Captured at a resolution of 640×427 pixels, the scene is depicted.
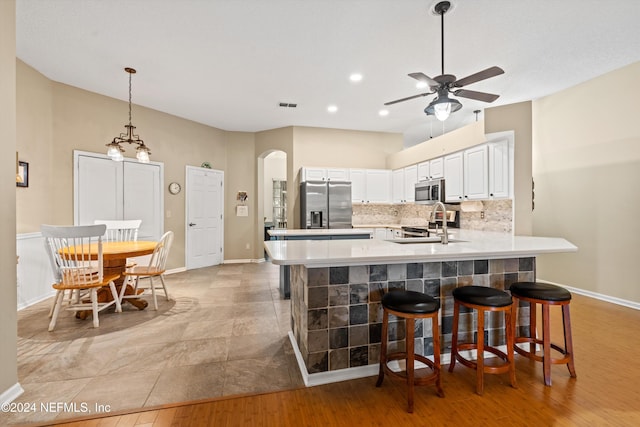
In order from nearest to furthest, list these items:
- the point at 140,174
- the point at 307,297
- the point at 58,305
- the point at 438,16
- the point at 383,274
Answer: the point at 307,297 → the point at 383,274 → the point at 438,16 → the point at 58,305 → the point at 140,174

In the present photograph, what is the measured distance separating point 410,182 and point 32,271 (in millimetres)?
6148

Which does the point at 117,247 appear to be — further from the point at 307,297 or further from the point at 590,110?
the point at 590,110

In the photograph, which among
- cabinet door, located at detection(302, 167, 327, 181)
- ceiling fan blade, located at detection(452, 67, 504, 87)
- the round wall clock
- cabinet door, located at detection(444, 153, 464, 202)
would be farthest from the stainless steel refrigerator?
ceiling fan blade, located at detection(452, 67, 504, 87)

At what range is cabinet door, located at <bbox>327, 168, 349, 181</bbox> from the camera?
5.94m

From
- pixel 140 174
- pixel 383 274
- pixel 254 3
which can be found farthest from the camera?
pixel 140 174

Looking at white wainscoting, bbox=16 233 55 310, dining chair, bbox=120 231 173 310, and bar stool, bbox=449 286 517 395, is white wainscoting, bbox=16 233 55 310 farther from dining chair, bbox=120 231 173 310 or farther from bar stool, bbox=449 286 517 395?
bar stool, bbox=449 286 517 395

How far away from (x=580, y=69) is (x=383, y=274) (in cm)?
390

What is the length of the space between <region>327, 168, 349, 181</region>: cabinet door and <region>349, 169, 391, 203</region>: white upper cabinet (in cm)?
12

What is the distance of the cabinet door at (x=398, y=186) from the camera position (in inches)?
242

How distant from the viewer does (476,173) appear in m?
4.24

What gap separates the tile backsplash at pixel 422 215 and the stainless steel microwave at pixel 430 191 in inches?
18.8

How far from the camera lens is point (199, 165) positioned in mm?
6023

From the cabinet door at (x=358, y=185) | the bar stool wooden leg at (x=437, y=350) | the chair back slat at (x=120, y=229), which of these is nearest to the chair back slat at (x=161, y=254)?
the chair back slat at (x=120, y=229)

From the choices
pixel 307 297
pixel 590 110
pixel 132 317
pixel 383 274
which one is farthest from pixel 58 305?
pixel 590 110
